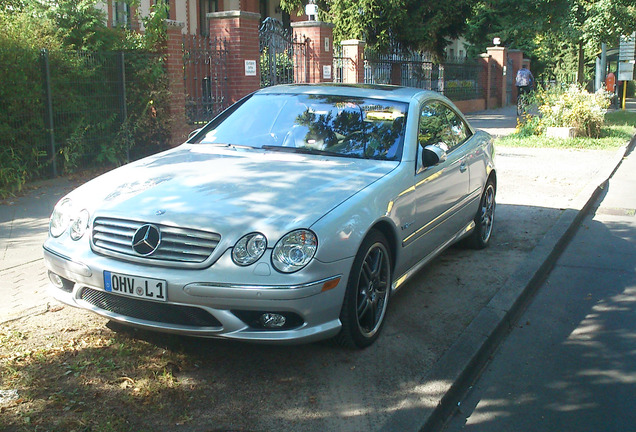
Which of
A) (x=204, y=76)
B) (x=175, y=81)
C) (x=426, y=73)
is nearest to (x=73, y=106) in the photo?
(x=175, y=81)

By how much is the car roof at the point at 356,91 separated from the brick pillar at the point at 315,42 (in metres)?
12.4

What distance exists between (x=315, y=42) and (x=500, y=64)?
59.7 ft

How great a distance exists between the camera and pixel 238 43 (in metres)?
15.0

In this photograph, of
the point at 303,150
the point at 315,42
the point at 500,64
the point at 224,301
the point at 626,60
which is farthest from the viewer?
the point at 500,64

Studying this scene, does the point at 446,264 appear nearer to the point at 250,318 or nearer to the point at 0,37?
the point at 250,318

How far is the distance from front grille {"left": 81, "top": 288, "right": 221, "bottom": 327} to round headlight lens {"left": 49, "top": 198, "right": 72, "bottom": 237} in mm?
517

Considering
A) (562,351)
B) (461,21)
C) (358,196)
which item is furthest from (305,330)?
(461,21)

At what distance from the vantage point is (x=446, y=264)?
6703 mm

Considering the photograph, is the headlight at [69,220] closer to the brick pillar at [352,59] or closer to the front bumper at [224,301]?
the front bumper at [224,301]

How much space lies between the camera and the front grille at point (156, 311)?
394cm

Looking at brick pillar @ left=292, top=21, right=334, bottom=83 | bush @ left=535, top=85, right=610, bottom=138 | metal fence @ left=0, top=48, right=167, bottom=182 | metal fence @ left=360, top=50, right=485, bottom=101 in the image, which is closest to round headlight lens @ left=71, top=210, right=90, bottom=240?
metal fence @ left=0, top=48, right=167, bottom=182

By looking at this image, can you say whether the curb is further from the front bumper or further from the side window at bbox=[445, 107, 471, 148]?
the side window at bbox=[445, 107, 471, 148]

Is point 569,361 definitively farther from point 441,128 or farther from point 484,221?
point 484,221

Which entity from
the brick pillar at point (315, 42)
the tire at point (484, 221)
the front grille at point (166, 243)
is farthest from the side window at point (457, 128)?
the brick pillar at point (315, 42)
